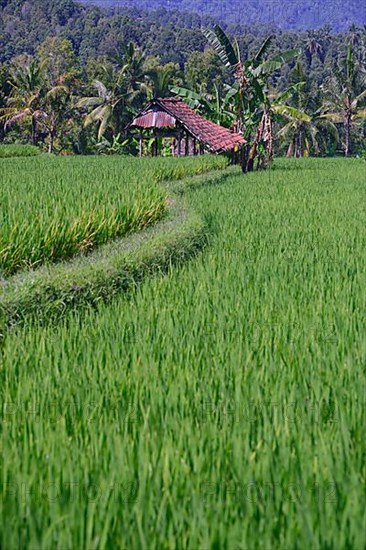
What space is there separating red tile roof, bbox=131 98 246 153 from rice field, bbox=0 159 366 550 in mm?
13462

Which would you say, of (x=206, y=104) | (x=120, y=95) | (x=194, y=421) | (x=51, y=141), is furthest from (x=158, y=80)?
(x=194, y=421)

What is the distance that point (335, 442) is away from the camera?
209 cm

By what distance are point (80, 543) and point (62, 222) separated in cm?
420

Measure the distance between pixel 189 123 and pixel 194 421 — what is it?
16.9m

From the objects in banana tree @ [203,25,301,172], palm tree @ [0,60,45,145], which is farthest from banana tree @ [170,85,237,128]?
palm tree @ [0,60,45,145]

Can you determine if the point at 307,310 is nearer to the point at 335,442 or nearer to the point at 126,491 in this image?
the point at 335,442

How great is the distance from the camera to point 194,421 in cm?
238

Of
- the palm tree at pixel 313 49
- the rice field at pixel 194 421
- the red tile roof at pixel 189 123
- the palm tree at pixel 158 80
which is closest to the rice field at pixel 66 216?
the rice field at pixel 194 421

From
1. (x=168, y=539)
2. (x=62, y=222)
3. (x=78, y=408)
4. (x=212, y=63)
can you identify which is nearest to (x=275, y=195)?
(x=62, y=222)

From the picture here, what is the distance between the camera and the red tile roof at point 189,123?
1802 cm

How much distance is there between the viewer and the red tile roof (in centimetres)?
1802

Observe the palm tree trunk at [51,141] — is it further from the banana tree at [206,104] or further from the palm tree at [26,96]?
the banana tree at [206,104]

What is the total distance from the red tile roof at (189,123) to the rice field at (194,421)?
13.5 meters

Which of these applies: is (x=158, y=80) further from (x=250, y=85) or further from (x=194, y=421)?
(x=194, y=421)
